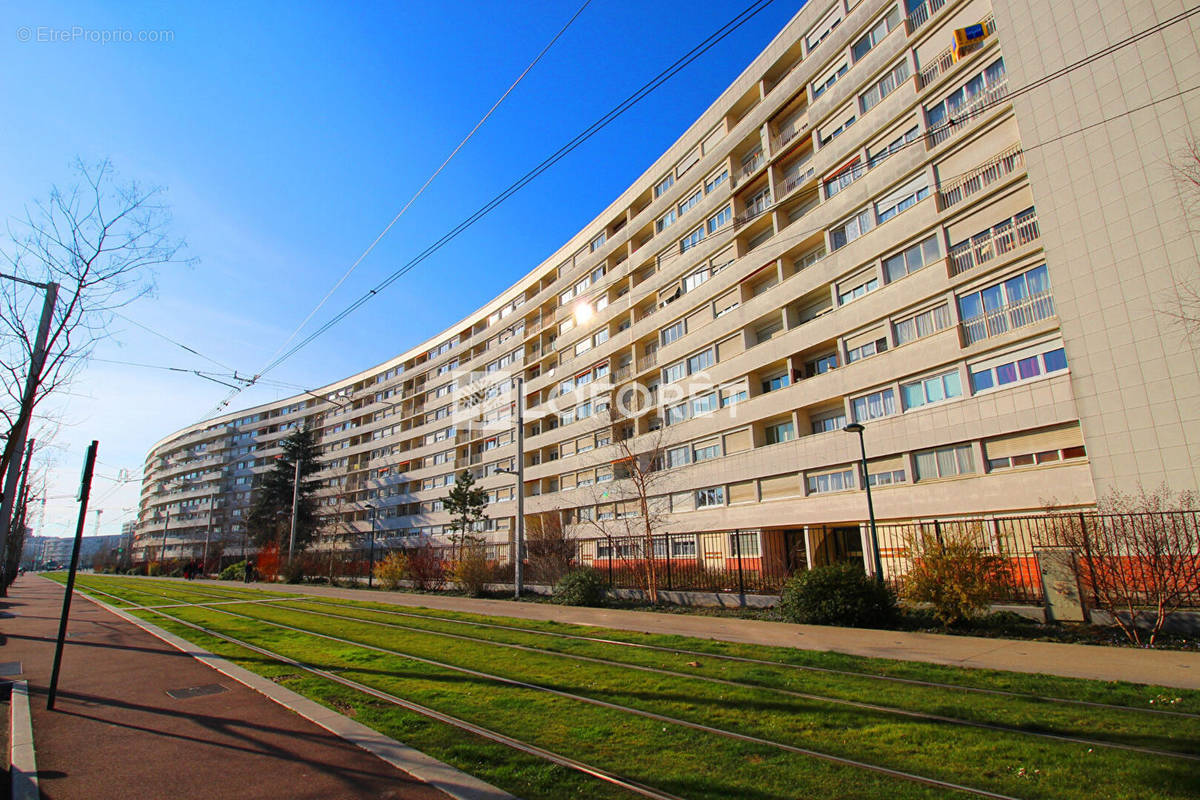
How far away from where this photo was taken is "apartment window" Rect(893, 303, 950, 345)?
20.4 metres

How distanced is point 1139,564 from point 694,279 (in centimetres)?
2595

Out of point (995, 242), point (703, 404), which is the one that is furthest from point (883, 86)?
point (703, 404)

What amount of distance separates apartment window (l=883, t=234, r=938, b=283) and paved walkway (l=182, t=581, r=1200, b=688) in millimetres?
14905

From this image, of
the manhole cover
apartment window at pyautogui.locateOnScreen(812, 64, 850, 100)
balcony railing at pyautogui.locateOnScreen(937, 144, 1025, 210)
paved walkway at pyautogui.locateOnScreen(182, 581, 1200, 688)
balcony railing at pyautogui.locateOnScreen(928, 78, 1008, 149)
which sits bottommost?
paved walkway at pyautogui.locateOnScreen(182, 581, 1200, 688)

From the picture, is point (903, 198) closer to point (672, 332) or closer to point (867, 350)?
point (867, 350)

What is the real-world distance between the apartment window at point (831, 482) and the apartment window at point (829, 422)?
186 cm

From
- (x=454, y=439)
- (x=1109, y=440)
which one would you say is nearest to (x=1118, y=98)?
(x=1109, y=440)

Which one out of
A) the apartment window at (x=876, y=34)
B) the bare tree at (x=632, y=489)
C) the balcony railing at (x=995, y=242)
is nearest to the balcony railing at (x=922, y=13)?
the apartment window at (x=876, y=34)

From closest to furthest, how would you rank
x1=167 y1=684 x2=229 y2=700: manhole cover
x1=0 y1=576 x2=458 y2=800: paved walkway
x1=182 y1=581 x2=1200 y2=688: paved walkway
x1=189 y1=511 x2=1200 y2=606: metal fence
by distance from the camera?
x1=0 y1=576 x2=458 y2=800: paved walkway → x1=167 y1=684 x2=229 y2=700: manhole cover → x1=182 y1=581 x2=1200 y2=688: paved walkway → x1=189 y1=511 x2=1200 y2=606: metal fence

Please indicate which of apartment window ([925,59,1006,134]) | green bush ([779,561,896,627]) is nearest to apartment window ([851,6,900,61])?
apartment window ([925,59,1006,134])

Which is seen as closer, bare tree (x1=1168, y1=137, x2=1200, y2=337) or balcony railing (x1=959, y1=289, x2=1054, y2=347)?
bare tree (x1=1168, y1=137, x2=1200, y2=337)

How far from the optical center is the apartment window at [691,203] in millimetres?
33938

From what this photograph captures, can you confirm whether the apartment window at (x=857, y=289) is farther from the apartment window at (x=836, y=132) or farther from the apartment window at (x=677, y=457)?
the apartment window at (x=677, y=457)

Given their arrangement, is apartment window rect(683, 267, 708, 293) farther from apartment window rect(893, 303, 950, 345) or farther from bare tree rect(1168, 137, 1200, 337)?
bare tree rect(1168, 137, 1200, 337)
